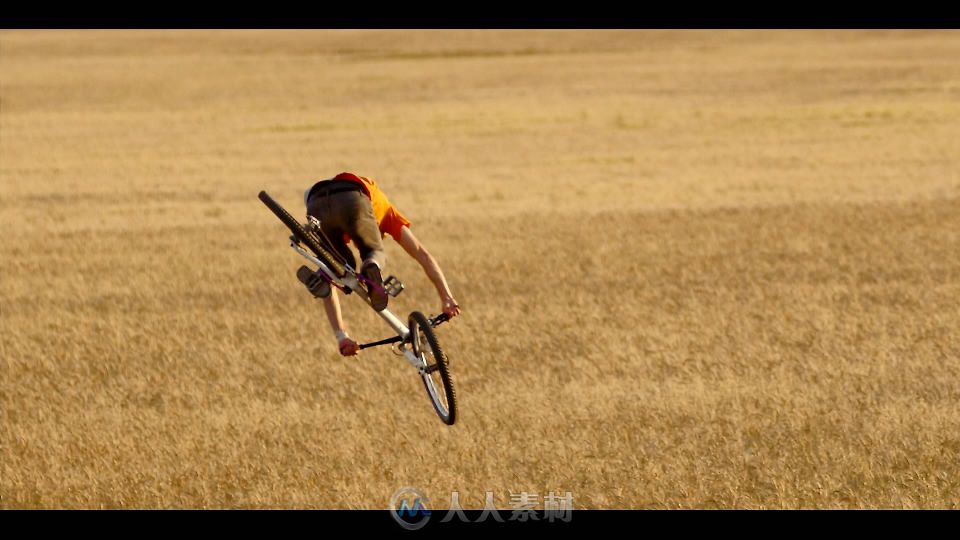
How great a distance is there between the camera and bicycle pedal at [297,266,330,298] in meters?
6.42

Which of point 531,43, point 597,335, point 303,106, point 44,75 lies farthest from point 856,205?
point 531,43

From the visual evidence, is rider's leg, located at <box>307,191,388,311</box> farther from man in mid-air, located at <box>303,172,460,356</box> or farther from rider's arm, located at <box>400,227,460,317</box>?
rider's arm, located at <box>400,227,460,317</box>

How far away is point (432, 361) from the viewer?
6.74 metres

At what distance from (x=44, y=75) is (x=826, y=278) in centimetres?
6275

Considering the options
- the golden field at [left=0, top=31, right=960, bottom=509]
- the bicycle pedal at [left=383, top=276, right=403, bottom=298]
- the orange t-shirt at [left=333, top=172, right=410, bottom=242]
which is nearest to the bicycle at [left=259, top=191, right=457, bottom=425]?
the bicycle pedal at [left=383, top=276, right=403, bottom=298]

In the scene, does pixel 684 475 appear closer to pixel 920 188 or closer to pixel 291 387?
pixel 291 387

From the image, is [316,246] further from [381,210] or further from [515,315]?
[515,315]

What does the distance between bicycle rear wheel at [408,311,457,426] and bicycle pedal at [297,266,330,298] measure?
0.42 metres

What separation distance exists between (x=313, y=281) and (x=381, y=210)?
480mm

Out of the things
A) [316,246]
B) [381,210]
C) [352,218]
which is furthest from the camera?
[381,210]

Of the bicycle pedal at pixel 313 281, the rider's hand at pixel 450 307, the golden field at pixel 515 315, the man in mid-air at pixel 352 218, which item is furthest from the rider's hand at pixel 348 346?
the golden field at pixel 515 315

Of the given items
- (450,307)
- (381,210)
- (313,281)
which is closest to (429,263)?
(450,307)

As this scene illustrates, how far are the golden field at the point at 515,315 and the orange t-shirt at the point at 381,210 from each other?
5493 millimetres

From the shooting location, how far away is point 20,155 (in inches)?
1762
